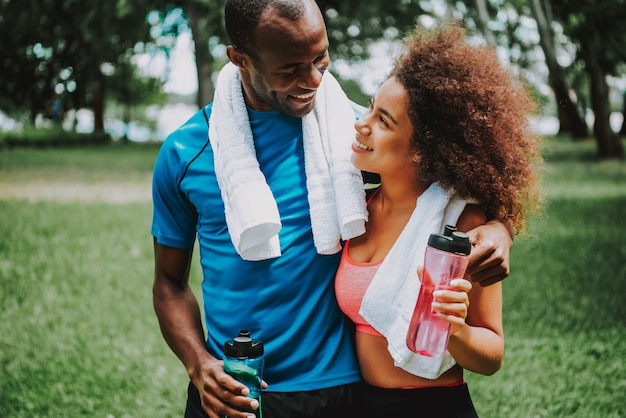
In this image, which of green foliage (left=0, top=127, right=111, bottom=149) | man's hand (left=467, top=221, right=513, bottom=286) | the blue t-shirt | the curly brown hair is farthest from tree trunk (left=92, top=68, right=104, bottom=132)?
man's hand (left=467, top=221, right=513, bottom=286)

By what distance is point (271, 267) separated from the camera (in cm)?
227

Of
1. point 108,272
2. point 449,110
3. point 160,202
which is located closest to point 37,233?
point 108,272

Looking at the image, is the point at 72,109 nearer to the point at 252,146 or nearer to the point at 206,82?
the point at 206,82

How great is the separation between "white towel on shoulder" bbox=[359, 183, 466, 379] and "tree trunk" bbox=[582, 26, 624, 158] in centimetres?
1769

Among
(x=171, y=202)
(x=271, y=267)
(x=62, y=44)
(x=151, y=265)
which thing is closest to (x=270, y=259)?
(x=271, y=267)

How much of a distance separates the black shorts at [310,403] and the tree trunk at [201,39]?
533 inches

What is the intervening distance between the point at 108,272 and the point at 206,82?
33.3 feet

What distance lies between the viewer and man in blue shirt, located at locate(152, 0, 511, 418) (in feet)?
7.39

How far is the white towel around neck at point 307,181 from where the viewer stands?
86.0 inches

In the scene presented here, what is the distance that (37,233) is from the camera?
9586 millimetres

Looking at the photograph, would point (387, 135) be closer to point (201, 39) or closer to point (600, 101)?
point (201, 39)

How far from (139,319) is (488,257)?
5.15 metres

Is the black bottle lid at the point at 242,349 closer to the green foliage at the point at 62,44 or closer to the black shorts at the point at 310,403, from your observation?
the black shorts at the point at 310,403

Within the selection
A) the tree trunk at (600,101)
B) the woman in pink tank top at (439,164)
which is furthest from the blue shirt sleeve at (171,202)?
the tree trunk at (600,101)
